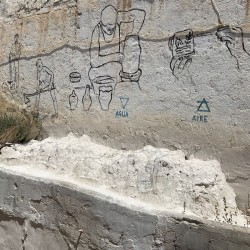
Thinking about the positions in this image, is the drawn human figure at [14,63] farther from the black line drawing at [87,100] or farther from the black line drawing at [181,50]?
the black line drawing at [181,50]

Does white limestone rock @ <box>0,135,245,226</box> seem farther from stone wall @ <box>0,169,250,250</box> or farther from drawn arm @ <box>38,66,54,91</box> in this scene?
drawn arm @ <box>38,66,54,91</box>

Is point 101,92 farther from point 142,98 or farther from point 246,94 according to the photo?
point 246,94

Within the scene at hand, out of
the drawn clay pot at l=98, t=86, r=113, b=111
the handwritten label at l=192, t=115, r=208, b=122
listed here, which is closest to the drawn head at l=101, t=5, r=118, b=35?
the drawn clay pot at l=98, t=86, r=113, b=111

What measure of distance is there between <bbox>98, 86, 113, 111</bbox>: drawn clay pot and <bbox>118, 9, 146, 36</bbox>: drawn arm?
0.63 metres

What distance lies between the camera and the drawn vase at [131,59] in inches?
168

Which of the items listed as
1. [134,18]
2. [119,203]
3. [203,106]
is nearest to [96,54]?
[134,18]

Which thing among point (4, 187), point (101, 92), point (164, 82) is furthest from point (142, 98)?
point (4, 187)

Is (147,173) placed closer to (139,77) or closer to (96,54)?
(139,77)

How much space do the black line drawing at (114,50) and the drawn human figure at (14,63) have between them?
5.03 feet

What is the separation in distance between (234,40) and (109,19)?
5.07 ft

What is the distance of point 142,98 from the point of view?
166 inches

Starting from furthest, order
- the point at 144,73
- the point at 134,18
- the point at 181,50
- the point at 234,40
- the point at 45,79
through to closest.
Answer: the point at 45,79 → the point at 134,18 → the point at 144,73 → the point at 181,50 → the point at 234,40

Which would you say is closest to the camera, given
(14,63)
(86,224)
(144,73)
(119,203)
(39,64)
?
(119,203)

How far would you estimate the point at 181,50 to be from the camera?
393 centimetres
